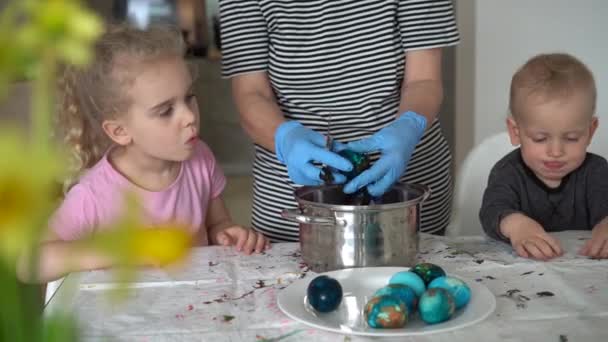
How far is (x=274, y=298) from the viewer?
961mm

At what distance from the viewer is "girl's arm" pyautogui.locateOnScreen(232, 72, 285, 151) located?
138 centimetres

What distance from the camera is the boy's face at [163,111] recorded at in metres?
1.32

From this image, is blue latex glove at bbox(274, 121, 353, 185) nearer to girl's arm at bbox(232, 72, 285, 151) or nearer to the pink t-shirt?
girl's arm at bbox(232, 72, 285, 151)

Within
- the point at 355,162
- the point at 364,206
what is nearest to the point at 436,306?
the point at 364,206

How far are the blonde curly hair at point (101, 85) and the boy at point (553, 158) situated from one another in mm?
662

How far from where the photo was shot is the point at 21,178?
0.67 feet

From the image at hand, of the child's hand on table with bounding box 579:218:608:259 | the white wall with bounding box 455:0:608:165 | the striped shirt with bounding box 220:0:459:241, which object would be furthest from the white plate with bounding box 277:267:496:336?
the white wall with bounding box 455:0:608:165

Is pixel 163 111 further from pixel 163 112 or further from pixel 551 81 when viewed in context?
pixel 551 81

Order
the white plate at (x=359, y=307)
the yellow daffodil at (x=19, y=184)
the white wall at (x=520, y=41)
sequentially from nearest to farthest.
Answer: the yellow daffodil at (x=19, y=184) < the white plate at (x=359, y=307) < the white wall at (x=520, y=41)

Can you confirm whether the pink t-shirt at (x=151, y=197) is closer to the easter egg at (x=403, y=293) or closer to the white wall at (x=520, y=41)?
the easter egg at (x=403, y=293)

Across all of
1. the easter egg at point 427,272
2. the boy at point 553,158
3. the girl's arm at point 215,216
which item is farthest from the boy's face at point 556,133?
the girl's arm at point 215,216

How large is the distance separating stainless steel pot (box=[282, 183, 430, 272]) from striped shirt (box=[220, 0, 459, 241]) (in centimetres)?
41

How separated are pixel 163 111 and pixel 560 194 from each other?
76 cm

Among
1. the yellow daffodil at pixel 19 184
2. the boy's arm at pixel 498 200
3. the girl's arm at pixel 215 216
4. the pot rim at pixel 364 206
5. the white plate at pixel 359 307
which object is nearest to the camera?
the yellow daffodil at pixel 19 184
